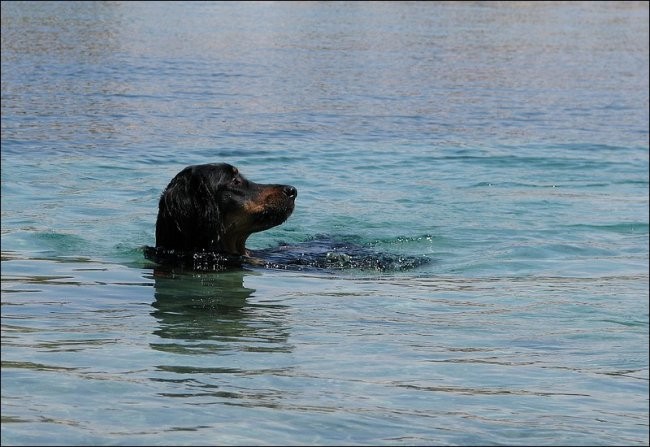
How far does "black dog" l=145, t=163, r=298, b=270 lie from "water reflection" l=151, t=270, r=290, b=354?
30 cm

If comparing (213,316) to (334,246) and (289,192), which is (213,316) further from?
(334,246)

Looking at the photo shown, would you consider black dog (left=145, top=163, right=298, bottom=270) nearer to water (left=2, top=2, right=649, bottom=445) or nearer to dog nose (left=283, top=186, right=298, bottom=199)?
dog nose (left=283, top=186, right=298, bottom=199)

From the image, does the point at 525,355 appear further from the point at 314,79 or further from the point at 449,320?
the point at 314,79

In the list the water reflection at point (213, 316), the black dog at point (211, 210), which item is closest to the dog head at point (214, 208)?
the black dog at point (211, 210)

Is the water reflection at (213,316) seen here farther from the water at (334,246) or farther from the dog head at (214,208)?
the dog head at (214,208)

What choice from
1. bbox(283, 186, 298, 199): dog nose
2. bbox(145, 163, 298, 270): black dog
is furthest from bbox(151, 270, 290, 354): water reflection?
bbox(283, 186, 298, 199): dog nose

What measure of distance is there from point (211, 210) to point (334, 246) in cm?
163

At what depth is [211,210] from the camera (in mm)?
8984

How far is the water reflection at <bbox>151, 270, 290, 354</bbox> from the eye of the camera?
659cm

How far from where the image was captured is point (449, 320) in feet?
24.9

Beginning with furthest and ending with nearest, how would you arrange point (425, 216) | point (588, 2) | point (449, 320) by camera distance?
point (588, 2)
point (425, 216)
point (449, 320)

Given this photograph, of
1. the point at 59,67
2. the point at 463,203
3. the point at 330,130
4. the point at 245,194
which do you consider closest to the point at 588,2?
the point at 59,67

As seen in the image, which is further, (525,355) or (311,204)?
(311,204)

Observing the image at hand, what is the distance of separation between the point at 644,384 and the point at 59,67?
19.1m
